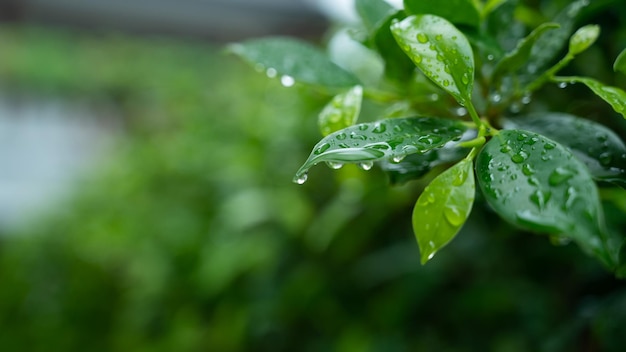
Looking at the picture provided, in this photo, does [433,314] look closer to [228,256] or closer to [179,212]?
[228,256]

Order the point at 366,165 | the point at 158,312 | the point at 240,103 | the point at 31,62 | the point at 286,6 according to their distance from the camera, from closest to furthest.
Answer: the point at 366,165 → the point at 158,312 → the point at 240,103 → the point at 31,62 → the point at 286,6

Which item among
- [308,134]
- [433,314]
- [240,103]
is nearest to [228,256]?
[308,134]

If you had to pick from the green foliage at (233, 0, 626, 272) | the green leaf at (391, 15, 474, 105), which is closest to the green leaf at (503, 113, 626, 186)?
the green foliage at (233, 0, 626, 272)

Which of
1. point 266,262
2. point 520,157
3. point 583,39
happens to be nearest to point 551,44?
point 583,39

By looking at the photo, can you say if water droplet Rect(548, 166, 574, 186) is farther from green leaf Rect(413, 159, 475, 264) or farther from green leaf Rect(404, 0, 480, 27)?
green leaf Rect(404, 0, 480, 27)

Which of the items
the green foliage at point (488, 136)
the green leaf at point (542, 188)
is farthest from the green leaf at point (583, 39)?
the green leaf at point (542, 188)
